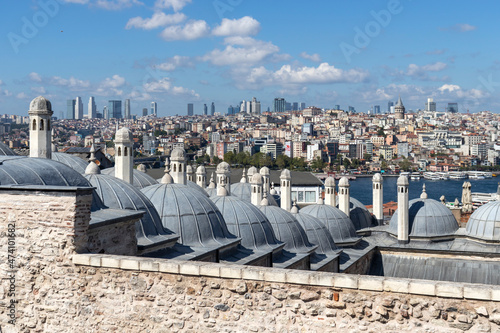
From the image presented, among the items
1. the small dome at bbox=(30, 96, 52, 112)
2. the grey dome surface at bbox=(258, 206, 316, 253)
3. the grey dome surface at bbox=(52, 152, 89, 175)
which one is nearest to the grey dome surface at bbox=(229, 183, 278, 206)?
the grey dome surface at bbox=(258, 206, 316, 253)

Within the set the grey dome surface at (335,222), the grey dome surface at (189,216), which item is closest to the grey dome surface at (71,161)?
the grey dome surface at (189,216)

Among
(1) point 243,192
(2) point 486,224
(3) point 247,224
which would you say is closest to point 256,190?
(3) point 247,224

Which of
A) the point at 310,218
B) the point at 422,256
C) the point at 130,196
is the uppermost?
the point at 130,196

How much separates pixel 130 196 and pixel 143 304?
398 cm

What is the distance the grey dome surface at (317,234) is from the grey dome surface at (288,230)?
32.4 inches

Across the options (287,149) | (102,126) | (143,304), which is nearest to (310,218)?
(143,304)

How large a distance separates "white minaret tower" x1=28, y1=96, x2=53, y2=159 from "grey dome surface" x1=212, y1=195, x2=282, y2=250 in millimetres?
3527

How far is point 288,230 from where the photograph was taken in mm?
12797

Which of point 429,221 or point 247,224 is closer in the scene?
point 247,224

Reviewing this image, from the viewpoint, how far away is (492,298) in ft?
13.6

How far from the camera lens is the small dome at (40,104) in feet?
30.2

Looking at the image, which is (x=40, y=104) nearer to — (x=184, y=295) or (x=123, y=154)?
(x=123, y=154)

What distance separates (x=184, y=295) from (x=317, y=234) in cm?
944

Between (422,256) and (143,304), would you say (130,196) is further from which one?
(422,256)
